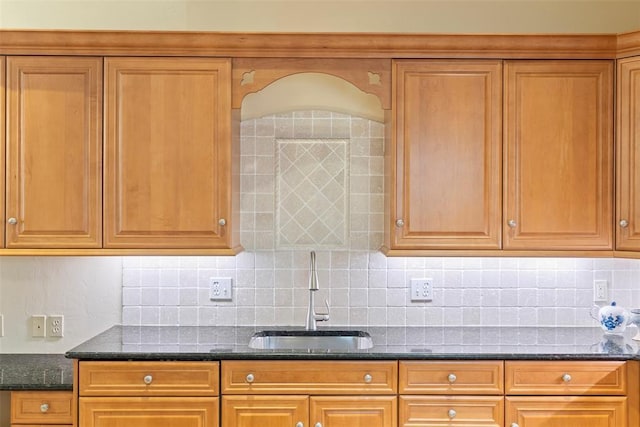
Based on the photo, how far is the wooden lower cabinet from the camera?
241cm

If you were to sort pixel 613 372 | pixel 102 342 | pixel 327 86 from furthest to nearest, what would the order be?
pixel 327 86
pixel 102 342
pixel 613 372

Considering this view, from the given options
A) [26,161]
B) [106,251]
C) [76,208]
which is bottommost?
[106,251]

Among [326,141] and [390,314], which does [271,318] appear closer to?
[390,314]

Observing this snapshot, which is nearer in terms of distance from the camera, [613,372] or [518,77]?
[613,372]

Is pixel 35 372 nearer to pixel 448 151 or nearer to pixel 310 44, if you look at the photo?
pixel 310 44

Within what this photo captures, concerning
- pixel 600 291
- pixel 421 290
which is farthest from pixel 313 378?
pixel 600 291

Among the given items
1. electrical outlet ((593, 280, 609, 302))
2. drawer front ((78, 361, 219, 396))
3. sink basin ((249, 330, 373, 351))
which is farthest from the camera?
electrical outlet ((593, 280, 609, 302))

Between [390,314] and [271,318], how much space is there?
0.61 meters

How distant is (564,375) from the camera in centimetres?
242

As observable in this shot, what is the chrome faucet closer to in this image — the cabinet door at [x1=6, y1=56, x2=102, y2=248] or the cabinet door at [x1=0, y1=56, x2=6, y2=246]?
the cabinet door at [x1=6, y1=56, x2=102, y2=248]

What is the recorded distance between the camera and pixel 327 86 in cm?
294

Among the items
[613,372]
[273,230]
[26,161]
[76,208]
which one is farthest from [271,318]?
[613,372]

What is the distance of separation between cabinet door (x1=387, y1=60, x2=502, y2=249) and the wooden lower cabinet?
0.72 meters

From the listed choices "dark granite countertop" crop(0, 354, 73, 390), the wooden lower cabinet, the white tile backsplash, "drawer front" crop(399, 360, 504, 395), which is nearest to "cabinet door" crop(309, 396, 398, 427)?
the wooden lower cabinet
